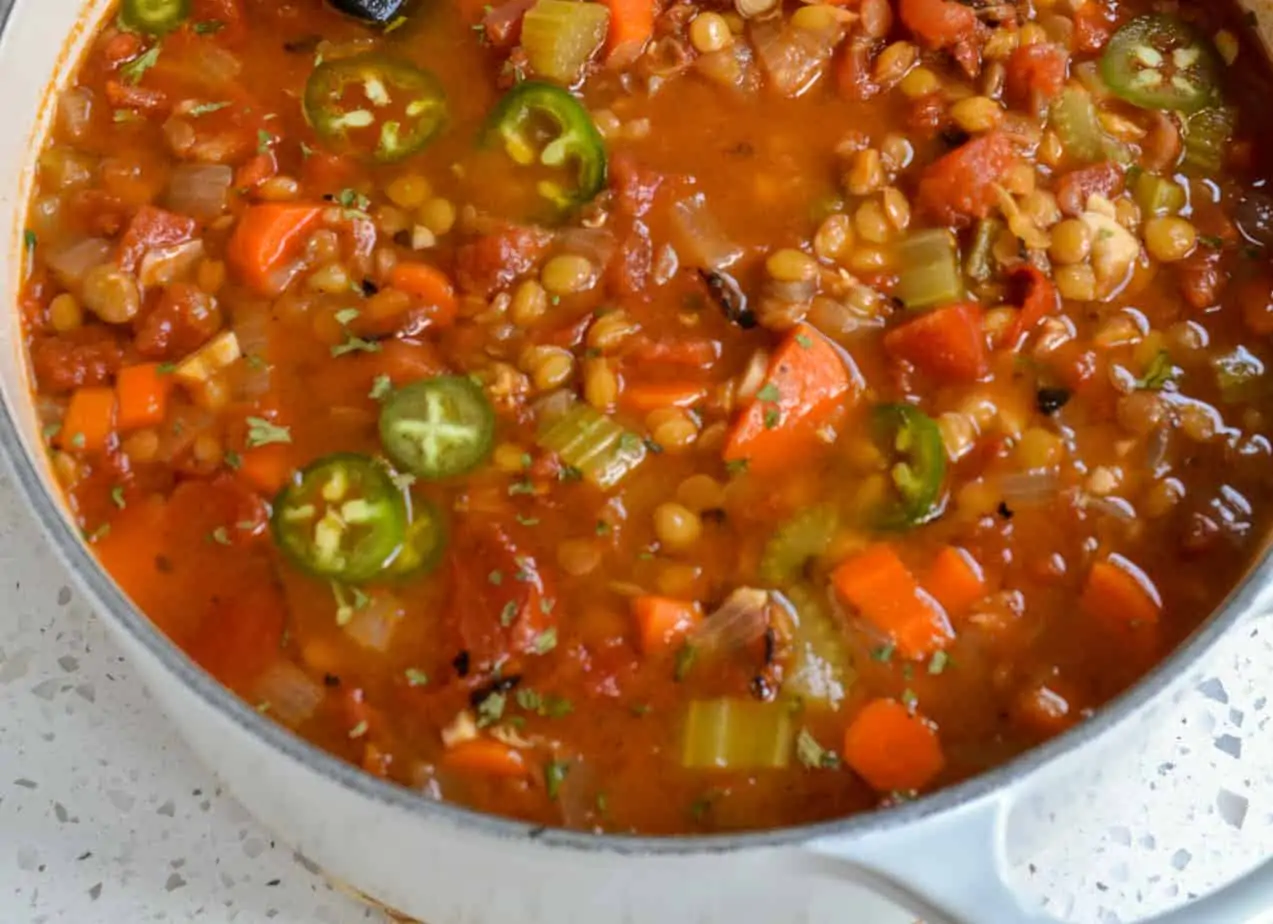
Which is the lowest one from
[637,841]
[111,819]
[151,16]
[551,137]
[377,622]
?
[111,819]

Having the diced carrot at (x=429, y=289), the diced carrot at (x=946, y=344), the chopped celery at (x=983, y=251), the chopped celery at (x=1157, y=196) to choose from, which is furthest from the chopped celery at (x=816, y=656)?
the chopped celery at (x=1157, y=196)

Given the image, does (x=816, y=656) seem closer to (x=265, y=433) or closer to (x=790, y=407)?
(x=790, y=407)

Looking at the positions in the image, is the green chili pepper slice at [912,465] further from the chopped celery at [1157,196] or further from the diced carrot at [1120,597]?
the chopped celery at [1157,196]

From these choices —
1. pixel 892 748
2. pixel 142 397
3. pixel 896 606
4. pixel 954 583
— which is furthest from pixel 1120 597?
pixel 142 397

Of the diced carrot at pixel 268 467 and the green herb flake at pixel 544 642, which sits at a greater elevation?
the diced carrot at pixel 268 467

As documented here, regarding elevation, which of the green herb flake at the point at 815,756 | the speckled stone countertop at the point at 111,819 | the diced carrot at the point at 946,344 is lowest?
the speckled stone countertop at the point at 111,819

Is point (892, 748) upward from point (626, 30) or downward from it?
downward
